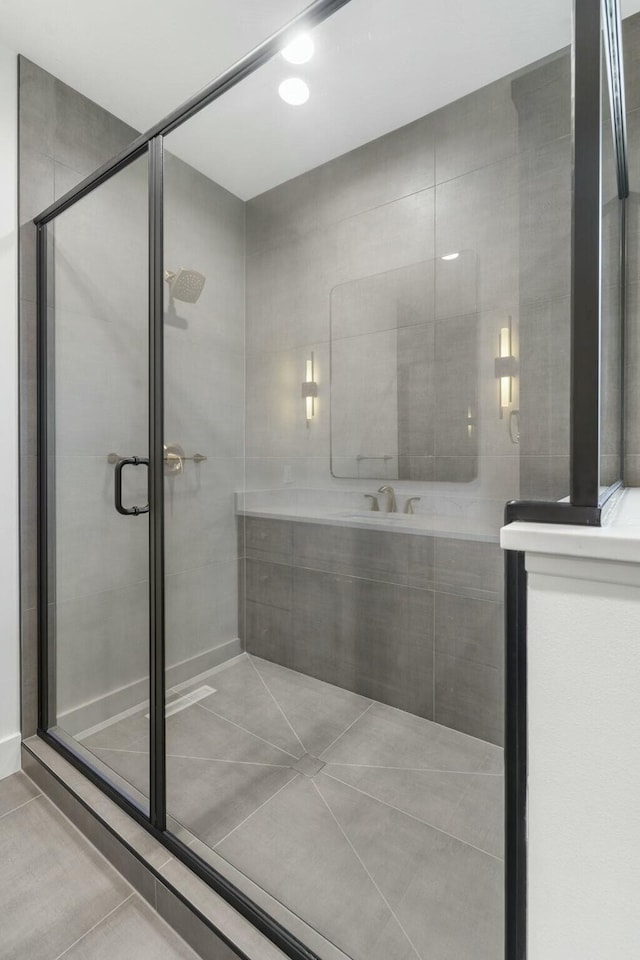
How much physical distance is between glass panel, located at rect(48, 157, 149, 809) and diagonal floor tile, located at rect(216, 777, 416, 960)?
1.38 feet

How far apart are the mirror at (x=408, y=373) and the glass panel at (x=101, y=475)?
642 mm

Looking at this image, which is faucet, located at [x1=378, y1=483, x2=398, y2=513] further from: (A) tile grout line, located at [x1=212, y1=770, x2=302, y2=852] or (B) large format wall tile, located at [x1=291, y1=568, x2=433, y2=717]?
(A) tile grout line, located at [x1=212, y1=770, x2=302, y2=852]

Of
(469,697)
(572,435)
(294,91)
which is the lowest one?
(469,697)

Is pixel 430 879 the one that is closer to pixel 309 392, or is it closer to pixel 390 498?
pixel 390 498

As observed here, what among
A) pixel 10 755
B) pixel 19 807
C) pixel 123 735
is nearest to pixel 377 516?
pixel 123 735

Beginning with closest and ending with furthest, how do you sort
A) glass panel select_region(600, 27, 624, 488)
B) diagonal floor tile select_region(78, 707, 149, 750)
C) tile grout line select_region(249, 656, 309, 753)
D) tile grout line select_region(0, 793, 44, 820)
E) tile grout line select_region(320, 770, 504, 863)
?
glass panel select_region(600, 27, 624, 488) → tile grout line select_region(320, 770, 504, 863) → tile grout line select_region(249, 656, 309, 753) → diagonal floor tile select_region(78, 707, 149, 750) → tile grout line select_region(0, 793, 44, 820)

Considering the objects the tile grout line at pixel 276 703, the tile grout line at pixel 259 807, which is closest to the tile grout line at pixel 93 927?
the tile grout line at pixel 259 807

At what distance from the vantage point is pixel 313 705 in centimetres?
99

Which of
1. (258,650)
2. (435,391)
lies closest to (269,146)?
(435,391)

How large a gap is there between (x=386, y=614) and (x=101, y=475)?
1.04 m

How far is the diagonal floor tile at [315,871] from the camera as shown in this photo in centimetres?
87

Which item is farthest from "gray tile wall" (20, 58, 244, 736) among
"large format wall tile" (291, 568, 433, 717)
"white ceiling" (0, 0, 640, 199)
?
"large format wall tile" (291, 568, 433, 717)

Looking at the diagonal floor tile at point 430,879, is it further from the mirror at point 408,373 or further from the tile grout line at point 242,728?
the mirror at point 408,373

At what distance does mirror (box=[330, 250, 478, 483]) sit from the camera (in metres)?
0.80
